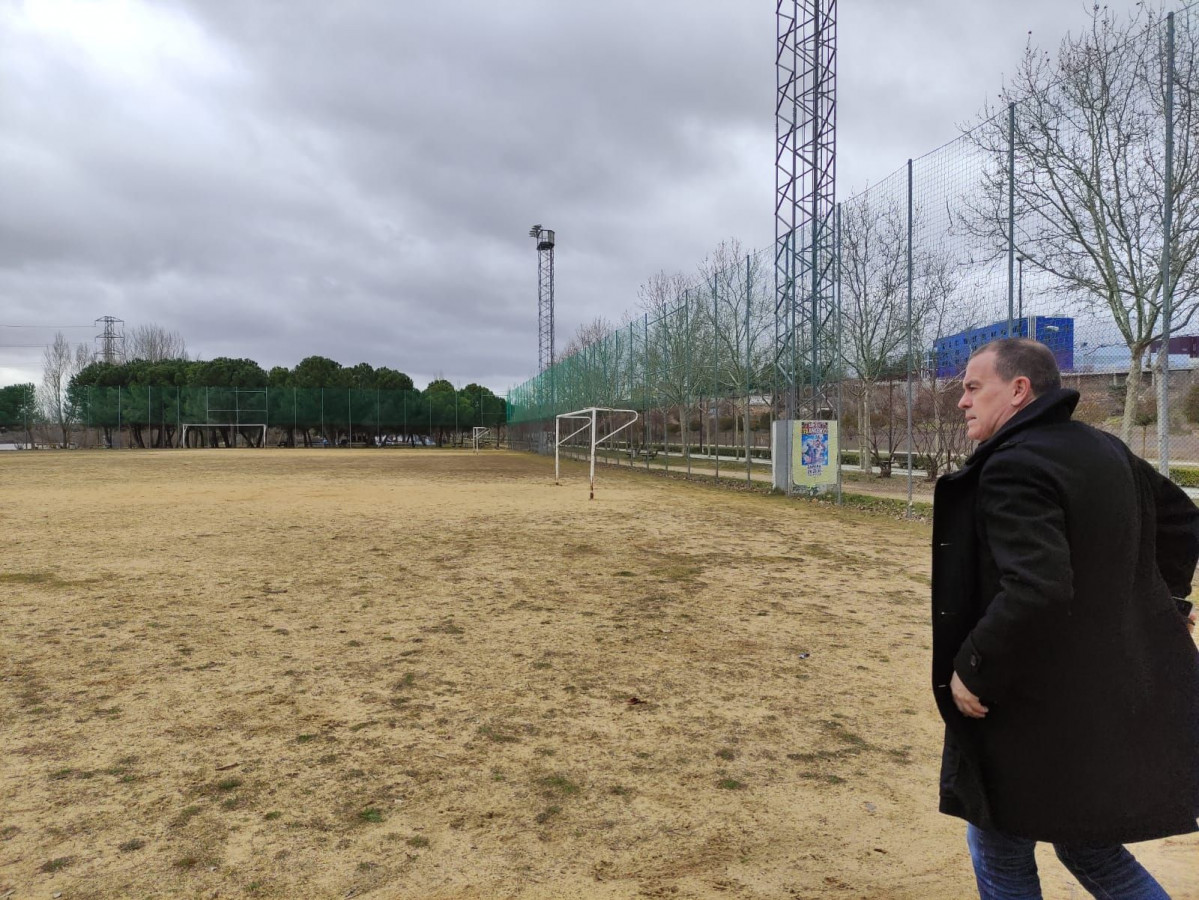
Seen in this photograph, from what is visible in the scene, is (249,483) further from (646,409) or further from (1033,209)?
(1033,209)

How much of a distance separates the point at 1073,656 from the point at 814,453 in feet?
44.8

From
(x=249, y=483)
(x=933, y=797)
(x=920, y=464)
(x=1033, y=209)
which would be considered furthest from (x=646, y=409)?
(x=933, y=797)

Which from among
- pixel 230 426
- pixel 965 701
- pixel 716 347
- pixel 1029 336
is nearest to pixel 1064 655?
pixel 965 701

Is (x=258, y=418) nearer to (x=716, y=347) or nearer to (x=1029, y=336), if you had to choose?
(x=716, y=347)

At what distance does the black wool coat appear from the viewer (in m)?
1.44

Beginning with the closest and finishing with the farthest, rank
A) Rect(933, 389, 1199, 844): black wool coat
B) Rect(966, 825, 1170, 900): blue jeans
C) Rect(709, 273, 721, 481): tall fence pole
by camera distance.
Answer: Rect(933, 389, 1199, 844): black wool coat, Rect(966, 825, 1170, 900): blue jeans, Rect(709, 273, 721, 481): tall fence pole

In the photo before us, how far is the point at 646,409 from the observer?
936 inches

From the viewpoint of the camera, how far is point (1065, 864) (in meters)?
1.62

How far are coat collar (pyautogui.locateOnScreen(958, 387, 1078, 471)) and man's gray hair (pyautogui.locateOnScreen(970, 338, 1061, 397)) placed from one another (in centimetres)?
3

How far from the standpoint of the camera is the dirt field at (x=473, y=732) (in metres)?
2.28

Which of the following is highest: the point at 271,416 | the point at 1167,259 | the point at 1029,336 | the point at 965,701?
the point at 1167,259

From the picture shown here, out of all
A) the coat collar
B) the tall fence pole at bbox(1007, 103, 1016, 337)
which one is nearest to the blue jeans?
the coat collar

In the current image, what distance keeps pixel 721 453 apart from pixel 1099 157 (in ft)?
89.8

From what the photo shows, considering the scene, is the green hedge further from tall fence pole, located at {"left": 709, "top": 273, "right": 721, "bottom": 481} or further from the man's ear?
the man's ear
